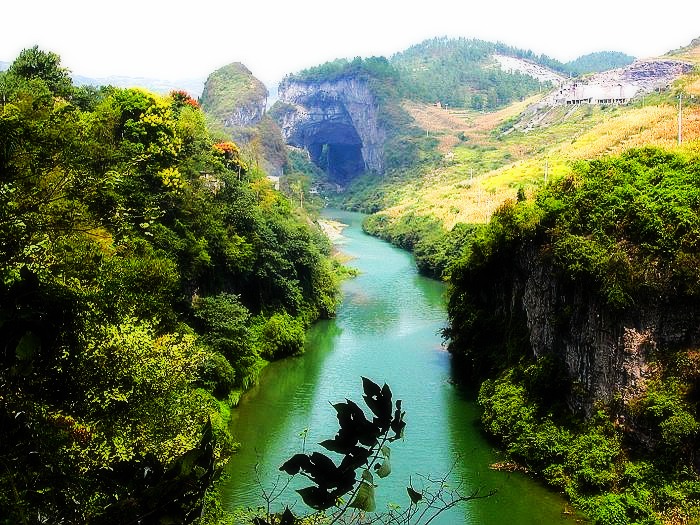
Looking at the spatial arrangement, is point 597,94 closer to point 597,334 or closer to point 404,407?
point 404,407

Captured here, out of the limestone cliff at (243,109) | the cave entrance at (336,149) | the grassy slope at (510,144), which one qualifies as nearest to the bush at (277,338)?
the grassy slope at (510,144)

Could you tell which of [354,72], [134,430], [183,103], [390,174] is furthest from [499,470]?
[354,72]

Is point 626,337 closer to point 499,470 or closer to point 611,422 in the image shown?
point 611,422

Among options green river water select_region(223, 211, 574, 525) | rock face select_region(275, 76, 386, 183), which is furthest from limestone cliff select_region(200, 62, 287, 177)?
green river water select_region(223, 211, 574, 525)

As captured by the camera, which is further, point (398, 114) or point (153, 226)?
point (398, 114)

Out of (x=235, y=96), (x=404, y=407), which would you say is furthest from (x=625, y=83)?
(x=404, y=407)
